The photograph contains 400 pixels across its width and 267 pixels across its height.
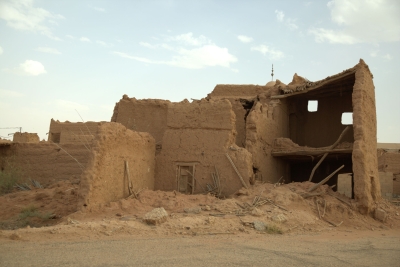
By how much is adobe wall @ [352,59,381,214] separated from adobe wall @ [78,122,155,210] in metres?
5.95

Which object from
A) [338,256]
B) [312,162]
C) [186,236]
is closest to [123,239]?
[186,236]

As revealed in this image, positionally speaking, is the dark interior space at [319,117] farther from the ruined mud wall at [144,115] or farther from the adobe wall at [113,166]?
A: the adobe wall at [113,166]

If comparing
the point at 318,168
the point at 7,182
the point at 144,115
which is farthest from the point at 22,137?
the point at 318,168

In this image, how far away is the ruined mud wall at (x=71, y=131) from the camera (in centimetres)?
1564

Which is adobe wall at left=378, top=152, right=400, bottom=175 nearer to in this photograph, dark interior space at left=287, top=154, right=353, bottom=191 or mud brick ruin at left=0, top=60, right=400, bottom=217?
mud brick ruin at left=0, top=60, right=400, bottom=217

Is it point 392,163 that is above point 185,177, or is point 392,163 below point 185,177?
above

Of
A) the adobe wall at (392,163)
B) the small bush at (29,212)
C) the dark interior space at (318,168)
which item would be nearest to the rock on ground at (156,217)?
the small bush at (29,212)

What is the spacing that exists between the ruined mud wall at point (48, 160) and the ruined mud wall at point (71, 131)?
117 centimetres

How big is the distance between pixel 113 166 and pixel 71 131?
21.3ft

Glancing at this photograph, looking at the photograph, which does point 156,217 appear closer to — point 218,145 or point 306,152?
point 218,145

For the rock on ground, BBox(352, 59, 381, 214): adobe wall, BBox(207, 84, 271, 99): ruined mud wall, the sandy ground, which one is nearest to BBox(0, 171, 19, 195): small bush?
the sandy ground

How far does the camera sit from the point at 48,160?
14.1m

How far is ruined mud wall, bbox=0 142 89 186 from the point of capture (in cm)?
1396

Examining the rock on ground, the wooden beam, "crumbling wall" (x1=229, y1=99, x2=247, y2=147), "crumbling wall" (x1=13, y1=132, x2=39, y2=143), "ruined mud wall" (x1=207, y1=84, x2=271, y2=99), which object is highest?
"ruined mud wall" (x1=207, y1=84, x2=271, y2=99)
